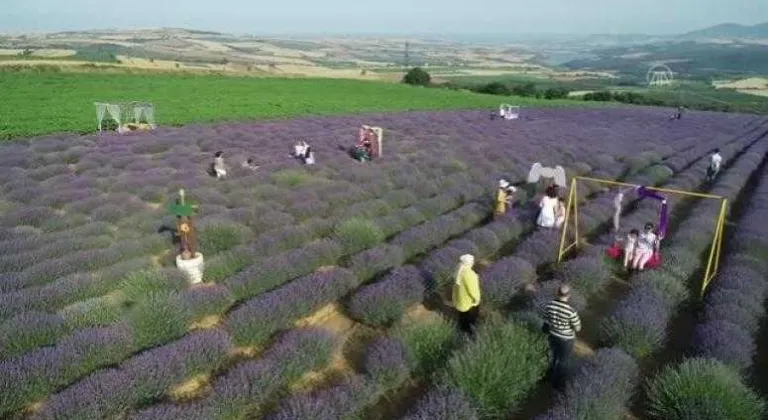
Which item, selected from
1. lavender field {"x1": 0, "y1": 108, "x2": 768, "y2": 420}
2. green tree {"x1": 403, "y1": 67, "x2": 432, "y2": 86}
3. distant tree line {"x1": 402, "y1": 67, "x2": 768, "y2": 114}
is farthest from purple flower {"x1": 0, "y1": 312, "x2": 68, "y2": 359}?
green tree {"x1": 403, "y1": 67, "x2": 432, "y2": 86}

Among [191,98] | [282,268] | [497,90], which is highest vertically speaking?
[282,268]

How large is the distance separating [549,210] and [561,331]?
5.12 m

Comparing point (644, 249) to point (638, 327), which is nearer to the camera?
point (638, 327)

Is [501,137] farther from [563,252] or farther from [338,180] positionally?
[563,252]

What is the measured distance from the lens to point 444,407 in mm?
4488

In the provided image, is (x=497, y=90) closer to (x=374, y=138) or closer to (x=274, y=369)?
(x=374, y=138)

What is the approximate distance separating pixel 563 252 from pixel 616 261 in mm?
855

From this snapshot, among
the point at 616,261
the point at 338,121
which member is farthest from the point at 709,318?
the point at 338,121

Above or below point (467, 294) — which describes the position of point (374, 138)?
below

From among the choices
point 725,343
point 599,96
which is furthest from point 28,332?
point 599,96

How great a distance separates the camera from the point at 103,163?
15258mm

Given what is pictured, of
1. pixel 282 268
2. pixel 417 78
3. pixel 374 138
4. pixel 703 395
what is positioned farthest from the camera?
pixel 417 78

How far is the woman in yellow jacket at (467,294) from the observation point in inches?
238

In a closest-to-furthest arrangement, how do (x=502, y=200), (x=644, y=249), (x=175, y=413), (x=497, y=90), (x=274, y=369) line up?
(x=175, y=413), (x=274, y=369), (x=644, y=249), (x=502, y=200), (x=497, y=90)
